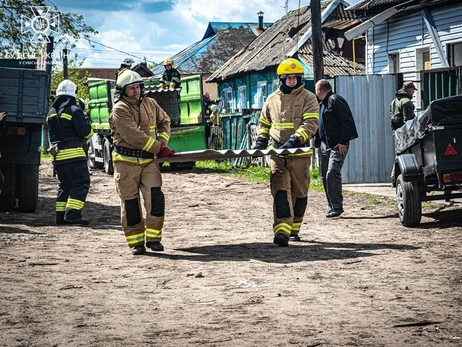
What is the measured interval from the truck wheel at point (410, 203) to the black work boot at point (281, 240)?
1.90 m

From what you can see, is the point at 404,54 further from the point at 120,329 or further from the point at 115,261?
the point at 120,329

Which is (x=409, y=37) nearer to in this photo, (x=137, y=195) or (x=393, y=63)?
(x=393, y=63)

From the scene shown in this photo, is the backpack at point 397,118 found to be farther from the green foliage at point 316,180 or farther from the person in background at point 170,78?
the person in background at point 170,78

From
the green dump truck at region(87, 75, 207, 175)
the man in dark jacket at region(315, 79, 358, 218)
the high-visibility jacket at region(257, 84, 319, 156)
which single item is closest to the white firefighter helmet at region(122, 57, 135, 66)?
the green dump truck at region(87, 75, 207, 175)

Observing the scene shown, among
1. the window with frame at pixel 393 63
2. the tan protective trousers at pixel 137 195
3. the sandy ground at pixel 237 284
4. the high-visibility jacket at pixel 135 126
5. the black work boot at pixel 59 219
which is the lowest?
the sandy ground at pixel 237 284

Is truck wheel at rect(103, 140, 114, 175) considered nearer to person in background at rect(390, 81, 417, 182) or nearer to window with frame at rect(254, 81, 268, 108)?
person in background at rect(390, 81, 417, 182)

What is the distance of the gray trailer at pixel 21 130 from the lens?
12109 millimetres

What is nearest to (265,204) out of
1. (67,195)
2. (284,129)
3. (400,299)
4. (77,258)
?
(67,195)

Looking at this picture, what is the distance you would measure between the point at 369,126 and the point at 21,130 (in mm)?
7527

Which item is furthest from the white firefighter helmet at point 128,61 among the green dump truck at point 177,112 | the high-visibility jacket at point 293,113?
the high-visibility jacket at point 293,113

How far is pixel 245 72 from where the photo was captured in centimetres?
4022

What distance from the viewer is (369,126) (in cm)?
1725

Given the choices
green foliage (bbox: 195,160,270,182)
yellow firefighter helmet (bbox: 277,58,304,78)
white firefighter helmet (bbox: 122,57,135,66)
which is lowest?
green foliage (bbox: 195,160,270,182)

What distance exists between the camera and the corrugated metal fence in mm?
17141
